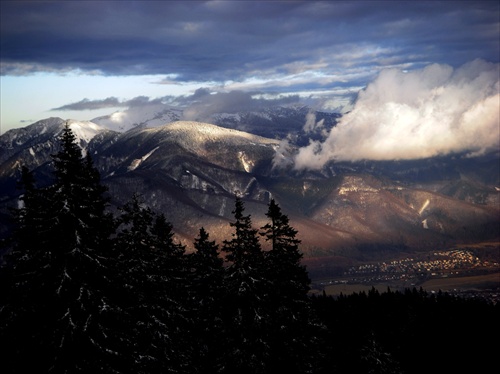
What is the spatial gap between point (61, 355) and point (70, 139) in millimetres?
11610

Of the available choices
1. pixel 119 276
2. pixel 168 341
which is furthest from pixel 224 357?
pixel 119 276

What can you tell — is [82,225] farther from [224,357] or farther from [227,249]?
[224,357]

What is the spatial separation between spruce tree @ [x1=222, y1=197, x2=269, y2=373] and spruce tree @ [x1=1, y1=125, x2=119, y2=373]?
60.3ft

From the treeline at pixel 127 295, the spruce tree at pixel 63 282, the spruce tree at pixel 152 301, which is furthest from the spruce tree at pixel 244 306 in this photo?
the spruce tree at pixel 63 282

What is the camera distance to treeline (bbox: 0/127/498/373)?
28.0m

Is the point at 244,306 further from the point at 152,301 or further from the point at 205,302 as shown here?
the point at 205,302

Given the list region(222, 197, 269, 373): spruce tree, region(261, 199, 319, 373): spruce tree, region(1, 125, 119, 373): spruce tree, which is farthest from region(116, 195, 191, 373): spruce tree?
region(1, 125, 119, 373): spruce tree

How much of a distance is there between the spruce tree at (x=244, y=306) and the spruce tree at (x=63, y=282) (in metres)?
18.4

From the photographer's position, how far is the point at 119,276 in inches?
1195

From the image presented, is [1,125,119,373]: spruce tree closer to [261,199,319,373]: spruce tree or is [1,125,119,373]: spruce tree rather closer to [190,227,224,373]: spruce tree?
[261,199,319,373]: spruce tree

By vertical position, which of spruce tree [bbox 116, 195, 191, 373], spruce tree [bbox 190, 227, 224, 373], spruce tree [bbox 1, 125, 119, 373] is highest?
spruce tree [bbox 1, 125, 119, 373]

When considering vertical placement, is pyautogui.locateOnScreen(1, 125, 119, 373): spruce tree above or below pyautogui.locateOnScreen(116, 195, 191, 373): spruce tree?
above

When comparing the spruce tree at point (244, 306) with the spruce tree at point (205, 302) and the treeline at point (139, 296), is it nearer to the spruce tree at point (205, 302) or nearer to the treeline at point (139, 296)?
the treeline at point (139, 296)

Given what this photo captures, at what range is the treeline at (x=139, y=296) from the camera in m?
28.0
